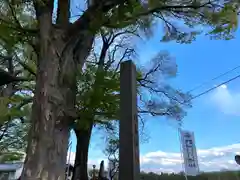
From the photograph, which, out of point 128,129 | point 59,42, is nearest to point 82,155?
point 59,42

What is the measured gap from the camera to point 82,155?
7016 millimetres

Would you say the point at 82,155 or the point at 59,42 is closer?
the point at 59,42

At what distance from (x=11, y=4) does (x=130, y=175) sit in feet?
14.8

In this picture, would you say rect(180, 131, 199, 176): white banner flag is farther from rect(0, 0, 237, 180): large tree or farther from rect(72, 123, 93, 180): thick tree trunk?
rect(0, 0, 237, 180): large tree

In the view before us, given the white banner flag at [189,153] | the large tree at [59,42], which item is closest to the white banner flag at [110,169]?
the white banner flag at [189,153]

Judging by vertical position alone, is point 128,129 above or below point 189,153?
below

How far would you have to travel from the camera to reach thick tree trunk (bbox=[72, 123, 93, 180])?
6641mm

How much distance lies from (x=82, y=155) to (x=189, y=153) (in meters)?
2.91

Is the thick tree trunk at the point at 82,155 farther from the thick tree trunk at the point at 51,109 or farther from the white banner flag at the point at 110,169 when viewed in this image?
the white banner flag at the point at 110,169

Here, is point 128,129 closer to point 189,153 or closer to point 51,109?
point 51,109

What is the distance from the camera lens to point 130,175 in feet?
5.50

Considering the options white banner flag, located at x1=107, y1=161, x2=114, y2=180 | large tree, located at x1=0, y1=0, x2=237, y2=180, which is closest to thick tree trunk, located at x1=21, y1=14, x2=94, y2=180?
large tree, located at x1=0, y1=0, x2=237, y2=180

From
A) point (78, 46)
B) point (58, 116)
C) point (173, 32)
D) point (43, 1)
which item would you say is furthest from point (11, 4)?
point (173, 32)

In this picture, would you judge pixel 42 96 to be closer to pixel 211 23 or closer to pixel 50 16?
pixel 50 16
